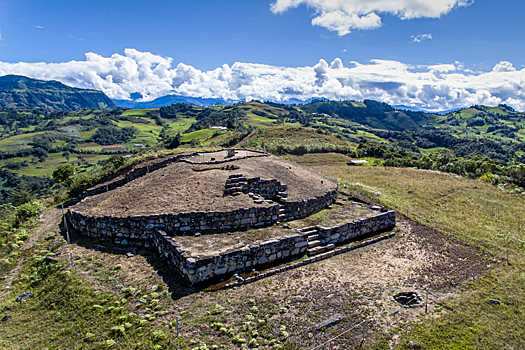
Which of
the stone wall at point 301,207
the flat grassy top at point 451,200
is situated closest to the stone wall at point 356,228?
the stone wall at point 301,207

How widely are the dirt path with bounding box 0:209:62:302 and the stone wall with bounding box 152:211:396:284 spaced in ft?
21.7

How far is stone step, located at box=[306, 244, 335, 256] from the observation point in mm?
16594

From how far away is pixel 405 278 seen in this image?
14891 millimetres

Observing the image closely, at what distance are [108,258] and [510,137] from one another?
247706 mm

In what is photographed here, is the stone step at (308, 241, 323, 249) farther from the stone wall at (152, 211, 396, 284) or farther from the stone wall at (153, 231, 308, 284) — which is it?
the stone wall at (153, 231, 308, 284)

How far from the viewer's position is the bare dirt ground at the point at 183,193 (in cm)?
1691

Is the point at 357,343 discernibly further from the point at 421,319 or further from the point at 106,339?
the point at 106,339

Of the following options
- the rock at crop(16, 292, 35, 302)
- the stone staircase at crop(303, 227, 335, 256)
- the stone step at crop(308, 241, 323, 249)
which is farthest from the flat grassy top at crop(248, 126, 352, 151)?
the rock at crop(16, 292, 35, 302)

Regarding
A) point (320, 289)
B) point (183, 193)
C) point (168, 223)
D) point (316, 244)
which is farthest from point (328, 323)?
point (183, 193)

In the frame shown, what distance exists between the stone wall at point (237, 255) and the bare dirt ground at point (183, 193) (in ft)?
7.52

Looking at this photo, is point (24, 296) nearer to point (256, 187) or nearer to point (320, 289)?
point (320, 289)

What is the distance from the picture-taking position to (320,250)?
16.9 m

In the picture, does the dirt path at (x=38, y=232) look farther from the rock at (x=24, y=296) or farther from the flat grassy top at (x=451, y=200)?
the flat grassy top at (x=451, y=200)

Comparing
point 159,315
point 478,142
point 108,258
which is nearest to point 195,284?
point 159,315
